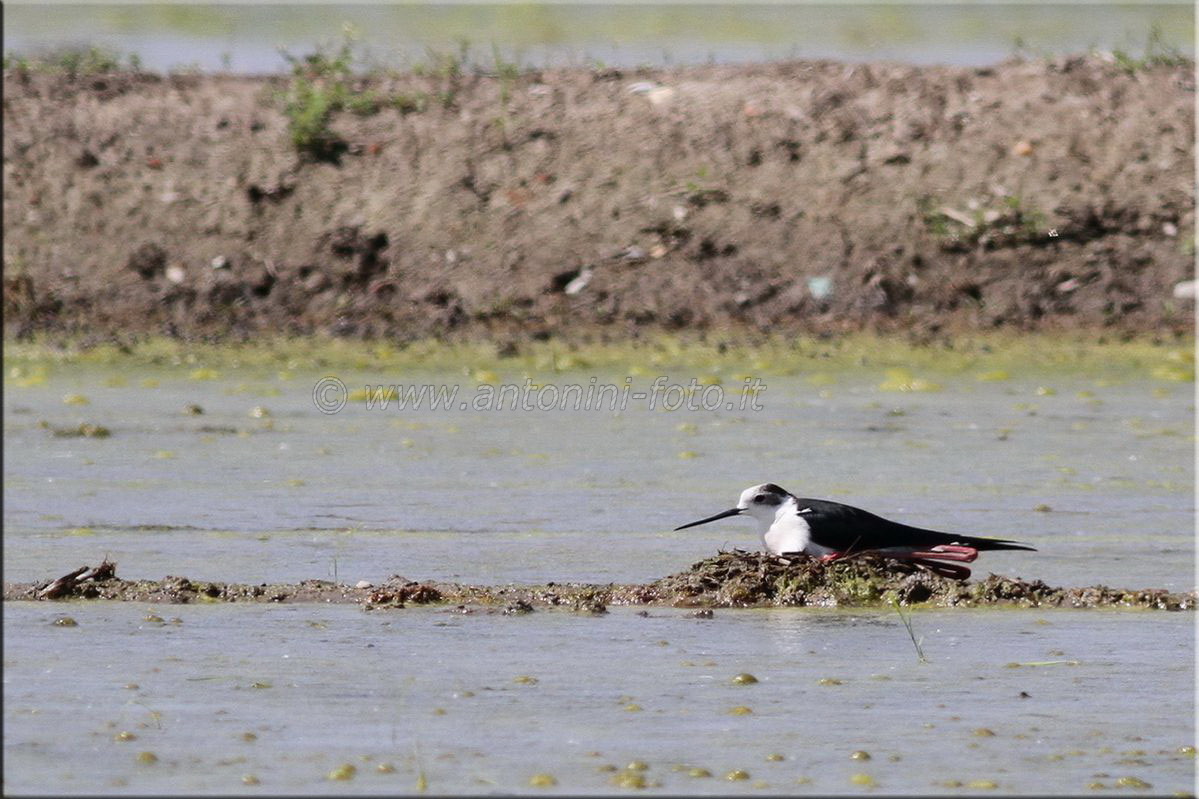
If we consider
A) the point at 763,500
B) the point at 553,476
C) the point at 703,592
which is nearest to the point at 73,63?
the point at 553,476

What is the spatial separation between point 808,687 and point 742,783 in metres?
0.76

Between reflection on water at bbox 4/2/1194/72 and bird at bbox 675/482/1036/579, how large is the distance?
7.23m

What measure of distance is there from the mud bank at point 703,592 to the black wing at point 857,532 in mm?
68

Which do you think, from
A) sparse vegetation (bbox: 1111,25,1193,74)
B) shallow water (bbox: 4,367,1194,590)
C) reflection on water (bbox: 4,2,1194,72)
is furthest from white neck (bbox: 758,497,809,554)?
reflection on water (bbox: 4,2,1194,72)

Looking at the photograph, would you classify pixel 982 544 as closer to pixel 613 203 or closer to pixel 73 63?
pixel 613 203

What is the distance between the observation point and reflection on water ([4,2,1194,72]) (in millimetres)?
13969

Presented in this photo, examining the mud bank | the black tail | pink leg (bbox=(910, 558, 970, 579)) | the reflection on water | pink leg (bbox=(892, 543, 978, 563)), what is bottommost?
the mud bank

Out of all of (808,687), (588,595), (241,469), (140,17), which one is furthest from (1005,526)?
(140,17)

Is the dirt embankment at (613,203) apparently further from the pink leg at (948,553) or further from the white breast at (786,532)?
the pink leg at (948,553)

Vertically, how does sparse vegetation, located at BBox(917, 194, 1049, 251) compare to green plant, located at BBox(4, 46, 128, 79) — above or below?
below

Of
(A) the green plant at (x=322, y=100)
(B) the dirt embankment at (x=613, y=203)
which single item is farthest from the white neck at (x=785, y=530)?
(A) the green plant at (x=322, y=100)

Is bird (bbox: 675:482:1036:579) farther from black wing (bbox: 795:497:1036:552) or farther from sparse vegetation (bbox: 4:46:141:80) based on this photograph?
sparse vegetation (bbox: 4:46:141:80)

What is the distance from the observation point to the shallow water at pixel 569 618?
13.6 feet

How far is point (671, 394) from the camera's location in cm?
927
